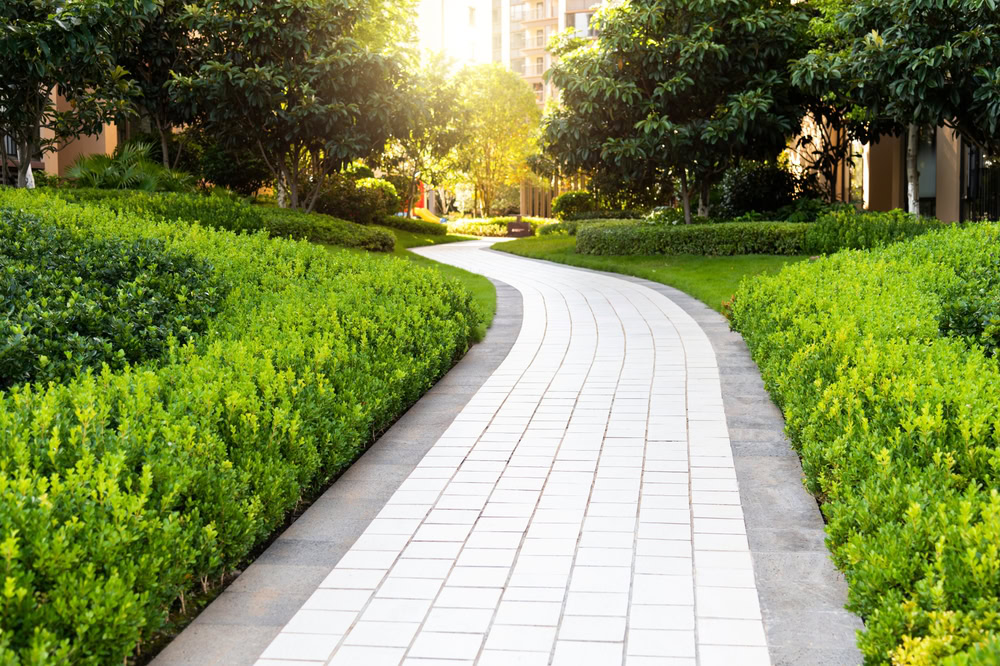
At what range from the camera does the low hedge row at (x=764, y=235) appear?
632 inches

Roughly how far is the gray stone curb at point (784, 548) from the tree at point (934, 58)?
10.3m

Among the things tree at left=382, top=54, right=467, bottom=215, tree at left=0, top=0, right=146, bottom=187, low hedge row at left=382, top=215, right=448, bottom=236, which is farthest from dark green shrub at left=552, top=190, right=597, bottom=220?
tree at left=0, top=0, right=146, bottom=187

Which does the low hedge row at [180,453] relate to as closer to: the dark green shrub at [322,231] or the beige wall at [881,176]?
the dark green shrub at [322,231]

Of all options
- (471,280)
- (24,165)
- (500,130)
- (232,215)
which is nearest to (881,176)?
(471,280)

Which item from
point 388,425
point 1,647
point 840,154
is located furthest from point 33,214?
point 840,154

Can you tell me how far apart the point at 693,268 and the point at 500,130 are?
102 ft

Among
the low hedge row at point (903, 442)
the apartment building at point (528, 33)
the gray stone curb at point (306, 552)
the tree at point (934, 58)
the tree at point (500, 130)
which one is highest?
the apartment building at point (528, 33)

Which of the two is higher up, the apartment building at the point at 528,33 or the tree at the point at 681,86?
the apartment building at the point at 528,33

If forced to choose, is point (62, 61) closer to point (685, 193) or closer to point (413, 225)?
point (685, 193)

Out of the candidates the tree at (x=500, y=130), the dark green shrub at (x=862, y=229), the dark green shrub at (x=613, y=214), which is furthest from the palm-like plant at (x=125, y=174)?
the tree at (x=500, y=130)

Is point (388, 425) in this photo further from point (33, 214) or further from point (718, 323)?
point (718, 323)

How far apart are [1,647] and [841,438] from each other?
3375mm

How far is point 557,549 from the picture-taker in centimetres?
427

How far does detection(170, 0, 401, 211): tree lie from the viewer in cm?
1927
